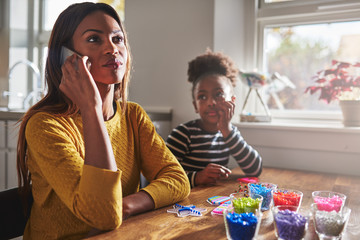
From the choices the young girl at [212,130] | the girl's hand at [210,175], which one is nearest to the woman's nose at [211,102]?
the young girl at [212,130]

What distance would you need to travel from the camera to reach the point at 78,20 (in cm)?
109

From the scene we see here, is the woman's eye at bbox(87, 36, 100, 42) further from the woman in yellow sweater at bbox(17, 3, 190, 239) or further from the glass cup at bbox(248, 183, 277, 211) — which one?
the glass cup at bbox(248, 183, 277, 211)

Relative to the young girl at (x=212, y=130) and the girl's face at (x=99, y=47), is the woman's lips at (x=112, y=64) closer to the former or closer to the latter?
the girl's face at (x=99, y=47)

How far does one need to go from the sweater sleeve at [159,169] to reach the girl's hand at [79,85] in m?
0.32

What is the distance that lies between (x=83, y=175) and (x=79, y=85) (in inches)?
10.4

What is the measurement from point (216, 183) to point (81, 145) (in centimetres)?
60

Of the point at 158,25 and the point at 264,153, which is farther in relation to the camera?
the point at 158,25

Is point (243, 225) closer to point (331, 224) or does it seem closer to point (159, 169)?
point (331, 224)

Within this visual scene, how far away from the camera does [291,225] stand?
73 cm

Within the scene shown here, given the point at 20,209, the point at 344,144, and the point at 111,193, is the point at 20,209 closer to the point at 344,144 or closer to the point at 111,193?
the point at 111,193

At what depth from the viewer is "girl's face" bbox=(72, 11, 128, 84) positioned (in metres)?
1.08

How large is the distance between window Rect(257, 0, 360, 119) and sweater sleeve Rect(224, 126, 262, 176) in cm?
66

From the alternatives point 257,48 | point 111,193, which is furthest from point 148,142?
point 257,48

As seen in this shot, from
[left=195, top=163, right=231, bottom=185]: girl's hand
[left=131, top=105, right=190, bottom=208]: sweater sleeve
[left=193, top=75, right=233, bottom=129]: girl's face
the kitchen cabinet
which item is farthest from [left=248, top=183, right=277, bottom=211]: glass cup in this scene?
the kitchen cabinet
